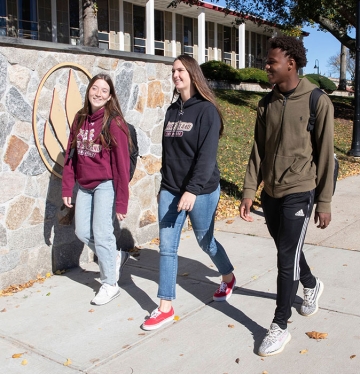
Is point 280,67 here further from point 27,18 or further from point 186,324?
point 27,18

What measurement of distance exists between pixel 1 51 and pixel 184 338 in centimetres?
281

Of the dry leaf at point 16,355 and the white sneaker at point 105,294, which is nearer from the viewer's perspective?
the dry leaf at point 16,355

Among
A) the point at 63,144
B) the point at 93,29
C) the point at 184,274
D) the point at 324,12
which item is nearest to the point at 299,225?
the point at 184,274

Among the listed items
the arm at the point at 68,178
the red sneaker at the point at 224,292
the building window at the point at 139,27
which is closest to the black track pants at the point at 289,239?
the red sneaker at the point at 224,292

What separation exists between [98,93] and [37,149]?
1011 mm

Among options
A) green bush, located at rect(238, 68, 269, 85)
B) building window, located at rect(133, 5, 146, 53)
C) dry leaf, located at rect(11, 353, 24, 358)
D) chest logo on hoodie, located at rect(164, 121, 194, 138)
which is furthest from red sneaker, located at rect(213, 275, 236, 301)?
building window, located at rect(133, 5, 146, 53)

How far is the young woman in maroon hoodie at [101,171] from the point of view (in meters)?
4.36

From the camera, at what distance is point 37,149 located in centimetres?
505

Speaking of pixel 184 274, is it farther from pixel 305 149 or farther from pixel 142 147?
pixel 305 149

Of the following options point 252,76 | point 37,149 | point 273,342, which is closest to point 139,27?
point 252,76

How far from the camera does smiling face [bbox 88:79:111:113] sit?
4406mm

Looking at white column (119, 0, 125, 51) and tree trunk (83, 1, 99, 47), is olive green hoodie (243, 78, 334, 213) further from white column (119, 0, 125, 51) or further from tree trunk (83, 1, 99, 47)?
white column (119, 0, 125, 51)

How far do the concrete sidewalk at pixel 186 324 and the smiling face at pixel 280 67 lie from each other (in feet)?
5.76

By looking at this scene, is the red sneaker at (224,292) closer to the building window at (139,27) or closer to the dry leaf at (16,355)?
the dry leaf at (16,355)
